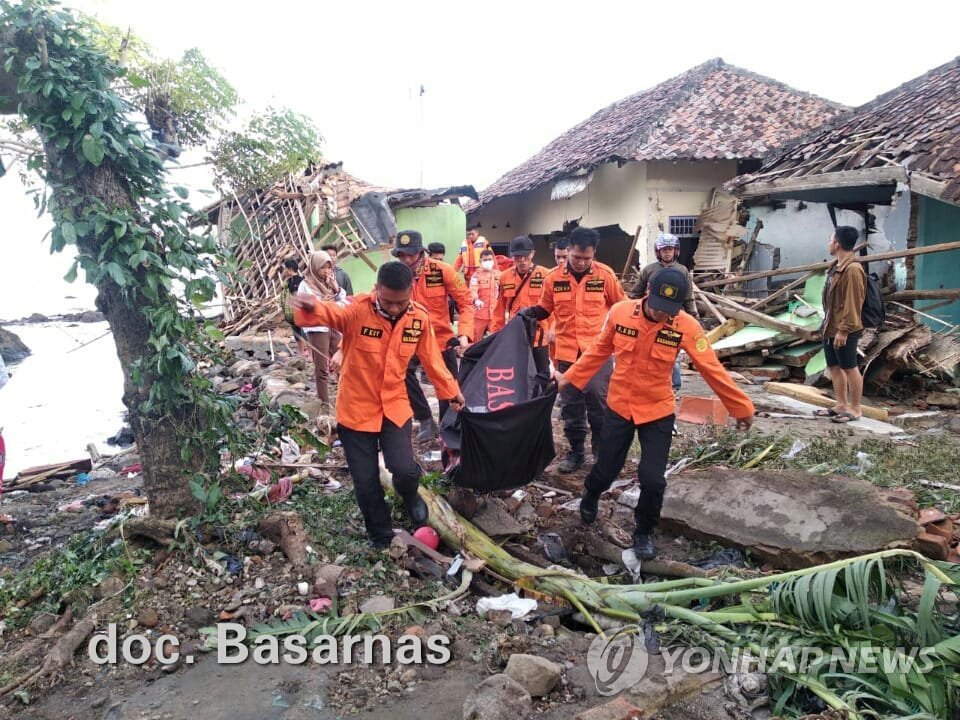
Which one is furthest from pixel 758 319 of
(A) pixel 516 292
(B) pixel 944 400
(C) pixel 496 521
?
(C) pixel 496 521

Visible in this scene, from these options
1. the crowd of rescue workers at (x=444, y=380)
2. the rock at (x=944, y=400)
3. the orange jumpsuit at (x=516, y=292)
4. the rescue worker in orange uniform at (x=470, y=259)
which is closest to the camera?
the crowd of rescue workers at (x=444, y=380)

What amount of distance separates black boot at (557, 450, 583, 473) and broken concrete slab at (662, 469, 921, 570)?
1064 mm

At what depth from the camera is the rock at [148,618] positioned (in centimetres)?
311

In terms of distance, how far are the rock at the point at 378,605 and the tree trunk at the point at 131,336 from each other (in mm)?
1311

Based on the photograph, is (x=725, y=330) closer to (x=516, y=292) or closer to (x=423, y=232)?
(x=516, y=292)

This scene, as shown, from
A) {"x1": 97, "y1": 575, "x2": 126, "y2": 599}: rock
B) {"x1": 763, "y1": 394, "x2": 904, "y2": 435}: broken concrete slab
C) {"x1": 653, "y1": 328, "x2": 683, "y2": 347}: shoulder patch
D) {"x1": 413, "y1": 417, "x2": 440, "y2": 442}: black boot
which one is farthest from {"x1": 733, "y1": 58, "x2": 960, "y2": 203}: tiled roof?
{"x1": 97, "y1": 575, "x2": 126, "y2": 599}: rock

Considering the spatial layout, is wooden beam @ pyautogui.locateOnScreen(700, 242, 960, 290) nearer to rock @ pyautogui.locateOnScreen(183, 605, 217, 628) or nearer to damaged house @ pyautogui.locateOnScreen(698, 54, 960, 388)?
damaged house @ pyautogui.locateOnScreen(698, 54, 960, 388)

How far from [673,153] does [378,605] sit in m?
11.1

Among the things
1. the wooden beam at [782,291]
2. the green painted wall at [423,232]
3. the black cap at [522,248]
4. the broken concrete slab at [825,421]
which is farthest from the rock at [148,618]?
the green painted wall at [423,232]

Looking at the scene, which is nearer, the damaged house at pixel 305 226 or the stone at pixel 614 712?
the stone at pixel 614 712

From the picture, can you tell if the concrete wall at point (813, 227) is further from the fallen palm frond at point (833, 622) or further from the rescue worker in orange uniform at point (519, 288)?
the fallen palm frond at point (833, 622)

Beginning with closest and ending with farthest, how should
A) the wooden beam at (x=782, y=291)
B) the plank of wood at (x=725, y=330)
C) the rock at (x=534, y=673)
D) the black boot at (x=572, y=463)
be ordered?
the rock at (x=534, y=673), the black boot at (x=572, y=463), the wooden beam at (x=782, y=291), the plank of wood at (x=725, y=330)

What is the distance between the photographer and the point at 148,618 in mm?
3119

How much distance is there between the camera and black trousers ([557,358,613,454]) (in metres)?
4.95
